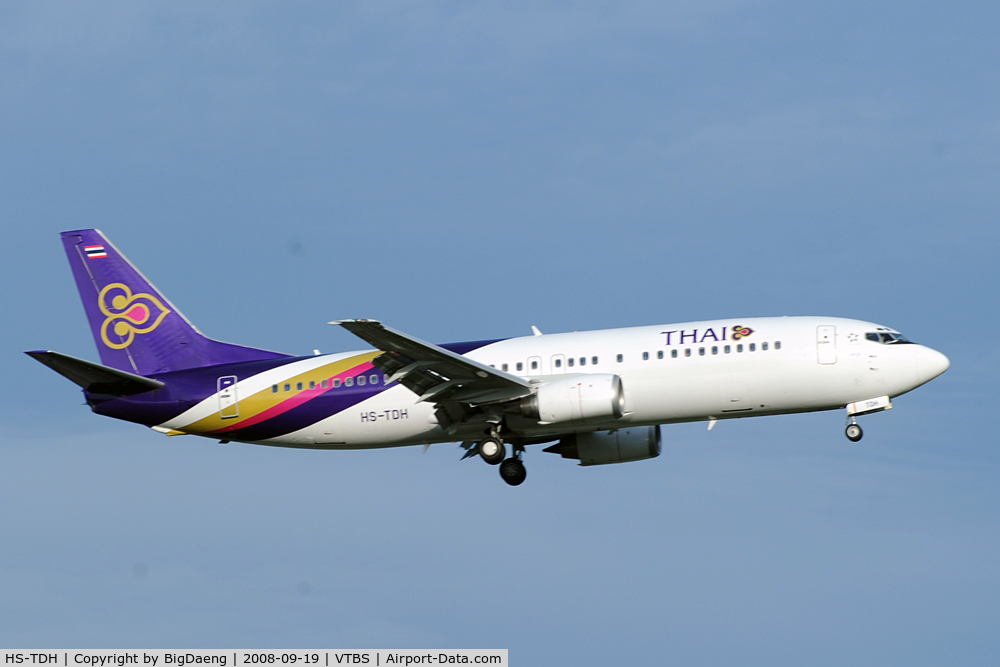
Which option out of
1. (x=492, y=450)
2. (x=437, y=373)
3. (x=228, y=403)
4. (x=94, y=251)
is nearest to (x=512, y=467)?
(x=492, y=450)

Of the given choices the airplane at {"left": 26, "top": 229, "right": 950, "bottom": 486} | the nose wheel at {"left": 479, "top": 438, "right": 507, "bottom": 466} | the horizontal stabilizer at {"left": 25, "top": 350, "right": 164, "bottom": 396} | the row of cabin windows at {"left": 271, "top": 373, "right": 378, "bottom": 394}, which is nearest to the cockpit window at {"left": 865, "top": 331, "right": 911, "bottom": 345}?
the airplane at {"left": 26, "top": 229, "right": 950, "bottom": 486}

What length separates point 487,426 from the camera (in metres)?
43.2

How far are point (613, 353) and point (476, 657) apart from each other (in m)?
11.1

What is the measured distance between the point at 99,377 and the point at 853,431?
24.0 meters

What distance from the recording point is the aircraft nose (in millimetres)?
40719

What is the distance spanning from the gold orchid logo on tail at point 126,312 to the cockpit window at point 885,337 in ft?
79.6

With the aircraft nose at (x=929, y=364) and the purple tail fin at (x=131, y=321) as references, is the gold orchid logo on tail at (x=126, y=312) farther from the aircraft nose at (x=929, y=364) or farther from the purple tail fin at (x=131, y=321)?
the aircraft nose at (x=929, y=364)

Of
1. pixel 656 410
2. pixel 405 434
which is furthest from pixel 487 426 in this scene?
pixel 656 410

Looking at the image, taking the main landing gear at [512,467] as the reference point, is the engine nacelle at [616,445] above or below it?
above

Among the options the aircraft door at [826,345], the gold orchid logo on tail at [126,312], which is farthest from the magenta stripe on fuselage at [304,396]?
the aircraft door at [826,345]

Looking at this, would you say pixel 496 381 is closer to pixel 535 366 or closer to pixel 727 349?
pixel 535 366

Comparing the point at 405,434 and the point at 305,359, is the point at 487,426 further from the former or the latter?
the point at 305,359

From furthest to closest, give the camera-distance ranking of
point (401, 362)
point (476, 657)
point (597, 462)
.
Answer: point (597, 462), point (401, 362), point (476, 657)

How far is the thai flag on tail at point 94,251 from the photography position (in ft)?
162
